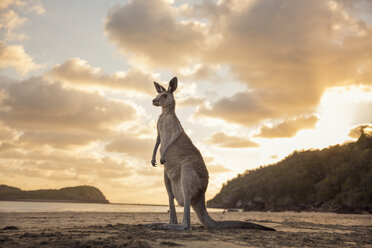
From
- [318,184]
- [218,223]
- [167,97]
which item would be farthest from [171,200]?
[318,184]

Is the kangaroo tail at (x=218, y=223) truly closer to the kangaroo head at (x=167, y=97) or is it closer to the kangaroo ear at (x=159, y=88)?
the kangaroo head at (x=167, y=97)

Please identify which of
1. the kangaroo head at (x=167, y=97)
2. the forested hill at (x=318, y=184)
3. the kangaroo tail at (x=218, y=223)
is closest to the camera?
the kangaroo tail at (x=218, y=223)

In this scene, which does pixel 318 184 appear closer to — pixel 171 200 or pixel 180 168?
pixel 171 200

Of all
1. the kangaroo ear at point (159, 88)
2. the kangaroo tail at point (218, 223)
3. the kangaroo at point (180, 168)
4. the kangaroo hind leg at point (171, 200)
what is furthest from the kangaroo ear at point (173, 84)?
the kangaroo tail at point (218, 223)

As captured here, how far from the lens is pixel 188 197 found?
707 cm

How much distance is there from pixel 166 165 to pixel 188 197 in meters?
0.97

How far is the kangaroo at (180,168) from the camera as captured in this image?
7.11 m

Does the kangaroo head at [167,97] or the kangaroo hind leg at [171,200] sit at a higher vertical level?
the kangaroo head at [167,97]

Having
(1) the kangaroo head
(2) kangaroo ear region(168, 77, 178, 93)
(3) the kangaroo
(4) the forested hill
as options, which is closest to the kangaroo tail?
(3) the kangaroo

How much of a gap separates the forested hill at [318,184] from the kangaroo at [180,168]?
40.0 m

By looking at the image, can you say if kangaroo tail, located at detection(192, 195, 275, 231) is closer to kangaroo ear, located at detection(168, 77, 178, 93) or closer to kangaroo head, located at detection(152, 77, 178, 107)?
kangaroo head, located at detection(152, 77, 178, 107)

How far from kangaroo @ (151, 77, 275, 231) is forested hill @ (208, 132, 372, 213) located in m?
40.0

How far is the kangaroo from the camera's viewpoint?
7.11 meters

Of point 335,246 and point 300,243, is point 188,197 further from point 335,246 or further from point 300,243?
point 335,246
